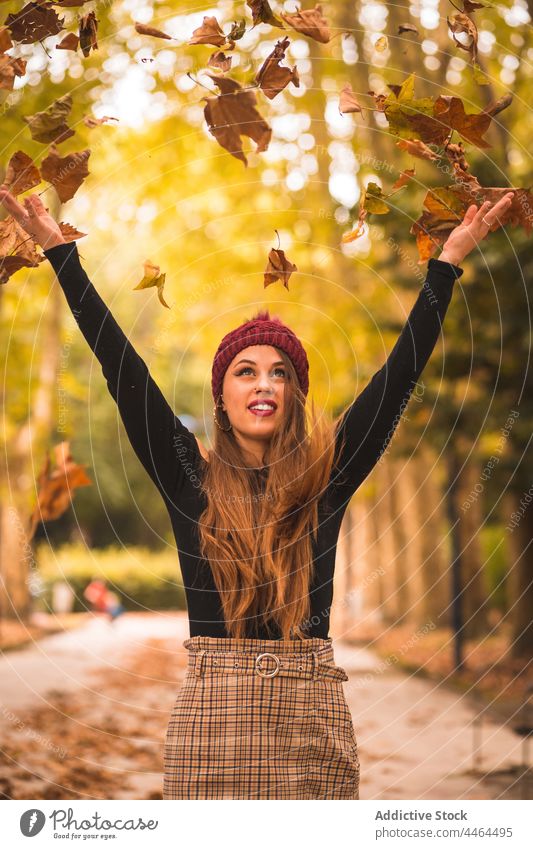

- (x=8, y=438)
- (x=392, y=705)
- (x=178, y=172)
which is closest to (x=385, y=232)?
(x=178, y=172)

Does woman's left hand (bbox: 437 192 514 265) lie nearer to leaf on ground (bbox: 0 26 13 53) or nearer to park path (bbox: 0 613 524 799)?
leaf on ground (bbox: 0 26 13 53)

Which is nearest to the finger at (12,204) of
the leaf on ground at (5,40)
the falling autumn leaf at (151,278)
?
the falling autumn leaf at (151,278)

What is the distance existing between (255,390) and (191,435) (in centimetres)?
26

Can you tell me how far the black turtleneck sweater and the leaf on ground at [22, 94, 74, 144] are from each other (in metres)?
0.43

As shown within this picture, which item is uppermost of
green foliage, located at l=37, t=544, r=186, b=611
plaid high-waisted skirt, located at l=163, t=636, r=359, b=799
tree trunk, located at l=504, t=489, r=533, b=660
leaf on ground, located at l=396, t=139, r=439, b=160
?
green foliage, located at l=37, t=544, r=186, b=611

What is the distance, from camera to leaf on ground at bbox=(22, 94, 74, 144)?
10.9 feet

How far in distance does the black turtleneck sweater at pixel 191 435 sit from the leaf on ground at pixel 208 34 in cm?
76

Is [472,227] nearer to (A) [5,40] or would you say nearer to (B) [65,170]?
(B) [65,170]

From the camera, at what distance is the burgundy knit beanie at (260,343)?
11.4 feet

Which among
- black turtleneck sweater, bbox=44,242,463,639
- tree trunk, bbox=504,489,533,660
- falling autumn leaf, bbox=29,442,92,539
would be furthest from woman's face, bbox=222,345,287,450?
tree trunk, bbox=504,489,533,660

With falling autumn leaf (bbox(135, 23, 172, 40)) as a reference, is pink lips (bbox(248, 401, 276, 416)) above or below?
below
